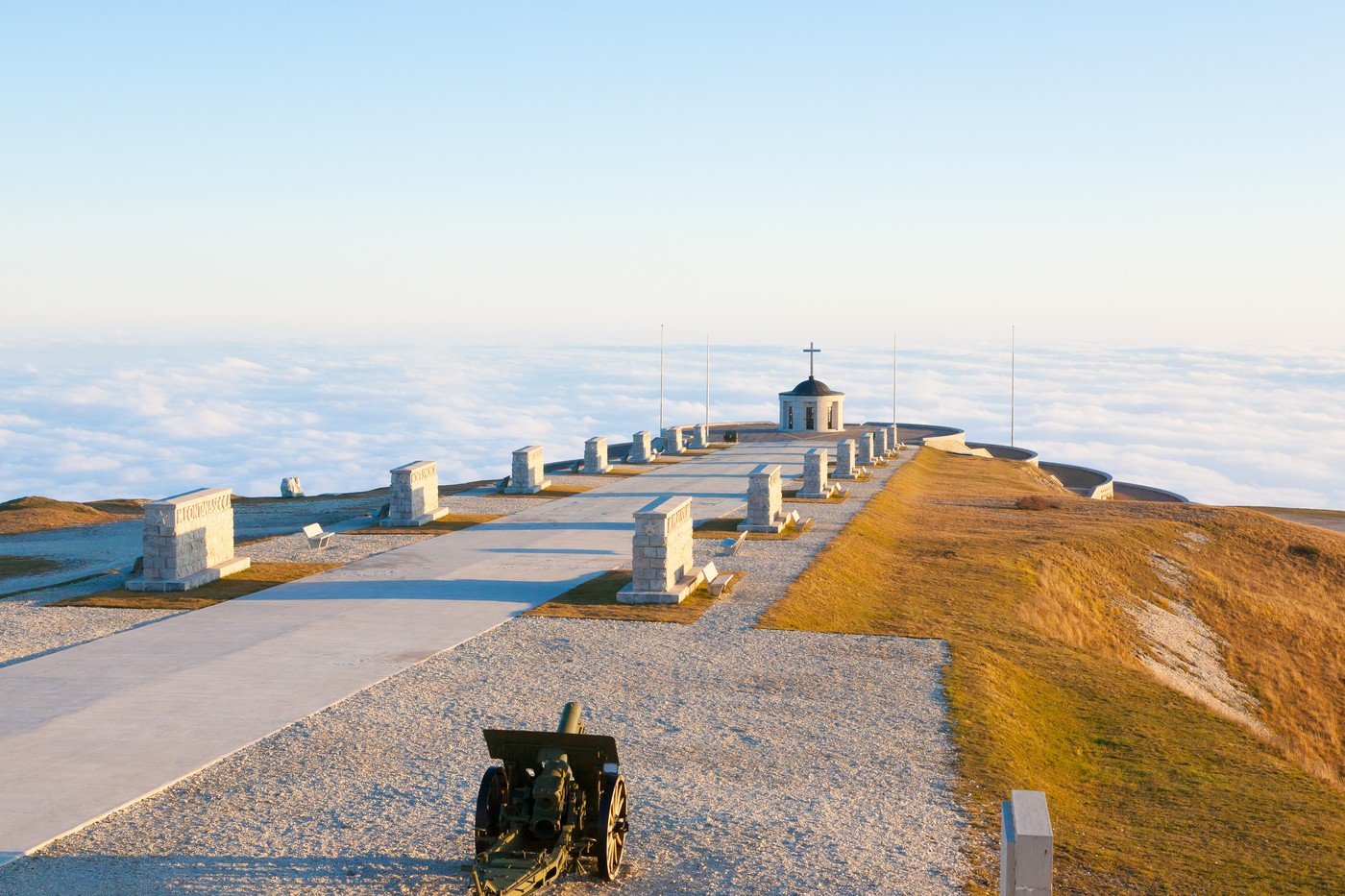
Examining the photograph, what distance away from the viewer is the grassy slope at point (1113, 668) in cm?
1181

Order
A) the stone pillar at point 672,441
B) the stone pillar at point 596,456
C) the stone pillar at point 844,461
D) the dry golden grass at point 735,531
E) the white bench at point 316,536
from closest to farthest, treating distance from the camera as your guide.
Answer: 1. the white bench at point 316,536
2. the dry golden grass at point 735,531
3. the stone pillar at point 844,461
4. the stone pillar at point 596,456
5. the stone pillar at point 672,441

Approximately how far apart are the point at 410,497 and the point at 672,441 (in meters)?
27.5

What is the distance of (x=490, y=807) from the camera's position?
947 centimetres

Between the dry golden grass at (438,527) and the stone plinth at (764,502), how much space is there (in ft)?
24.9

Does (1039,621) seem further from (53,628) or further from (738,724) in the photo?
(53,628)

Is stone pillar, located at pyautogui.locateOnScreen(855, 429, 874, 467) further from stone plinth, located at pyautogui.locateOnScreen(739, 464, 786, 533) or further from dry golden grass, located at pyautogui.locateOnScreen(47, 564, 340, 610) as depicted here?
dry golden grass, located at pyautogui.locateOnScreen(47, 564, 340, 610)

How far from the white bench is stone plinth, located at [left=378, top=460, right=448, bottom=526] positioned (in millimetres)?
3336

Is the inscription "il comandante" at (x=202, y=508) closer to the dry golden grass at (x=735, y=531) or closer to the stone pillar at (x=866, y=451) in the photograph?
the dry golden grass at (x=735, y=531)

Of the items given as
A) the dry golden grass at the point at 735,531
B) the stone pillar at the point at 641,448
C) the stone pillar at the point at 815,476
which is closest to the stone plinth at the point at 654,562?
the dry golden grass at the point at 735,531

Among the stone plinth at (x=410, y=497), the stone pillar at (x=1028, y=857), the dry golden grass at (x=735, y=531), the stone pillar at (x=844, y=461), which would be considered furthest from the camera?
the stone pillar at (x=844, y=461)

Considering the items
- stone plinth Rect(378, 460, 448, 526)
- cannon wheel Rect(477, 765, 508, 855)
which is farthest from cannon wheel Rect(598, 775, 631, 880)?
stone plinth Rect(378, 460, 448, 526)

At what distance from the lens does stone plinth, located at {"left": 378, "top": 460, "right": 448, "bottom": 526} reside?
30969mm

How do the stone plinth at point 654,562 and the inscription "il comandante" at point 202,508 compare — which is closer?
the stone plinth at point 654,562

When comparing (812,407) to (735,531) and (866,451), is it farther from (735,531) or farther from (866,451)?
(735,531)
